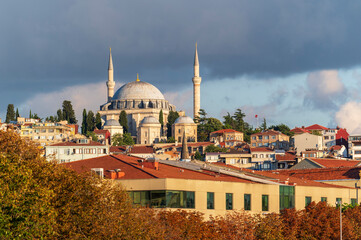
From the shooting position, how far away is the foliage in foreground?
1180 inches

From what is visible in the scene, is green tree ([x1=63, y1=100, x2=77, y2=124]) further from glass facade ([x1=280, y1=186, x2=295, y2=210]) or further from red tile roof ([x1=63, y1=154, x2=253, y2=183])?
glass facade ([x1=280, y1=186, x2=295, y2=210])

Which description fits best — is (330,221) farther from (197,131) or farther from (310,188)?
(197,131)

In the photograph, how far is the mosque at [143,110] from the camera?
580 ft

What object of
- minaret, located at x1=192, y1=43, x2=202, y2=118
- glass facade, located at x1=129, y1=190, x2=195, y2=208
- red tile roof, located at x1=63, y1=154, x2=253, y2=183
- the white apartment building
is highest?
minaret, located at x1=192, y1=43, x2=202, y2=118

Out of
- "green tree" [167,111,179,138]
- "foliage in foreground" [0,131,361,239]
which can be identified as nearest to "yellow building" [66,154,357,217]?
"foliage in foreground" [0,131,361,239]

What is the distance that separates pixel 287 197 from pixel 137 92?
146388mm

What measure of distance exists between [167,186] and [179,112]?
151909 mm

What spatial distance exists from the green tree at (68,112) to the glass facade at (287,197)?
124 m

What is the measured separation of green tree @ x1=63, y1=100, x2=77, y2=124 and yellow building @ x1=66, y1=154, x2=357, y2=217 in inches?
4729

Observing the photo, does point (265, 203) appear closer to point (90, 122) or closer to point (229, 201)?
point (229, 201)

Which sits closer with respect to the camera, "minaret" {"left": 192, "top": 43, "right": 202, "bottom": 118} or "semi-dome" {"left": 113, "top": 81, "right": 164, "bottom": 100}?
"minaret" {"left": 192, "top": 43, "right": 202, "bottom": 118}

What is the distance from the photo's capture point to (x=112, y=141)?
546 feet

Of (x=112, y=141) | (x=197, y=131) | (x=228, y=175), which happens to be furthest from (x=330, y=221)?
(x=197, y=131)

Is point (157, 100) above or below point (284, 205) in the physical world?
above
